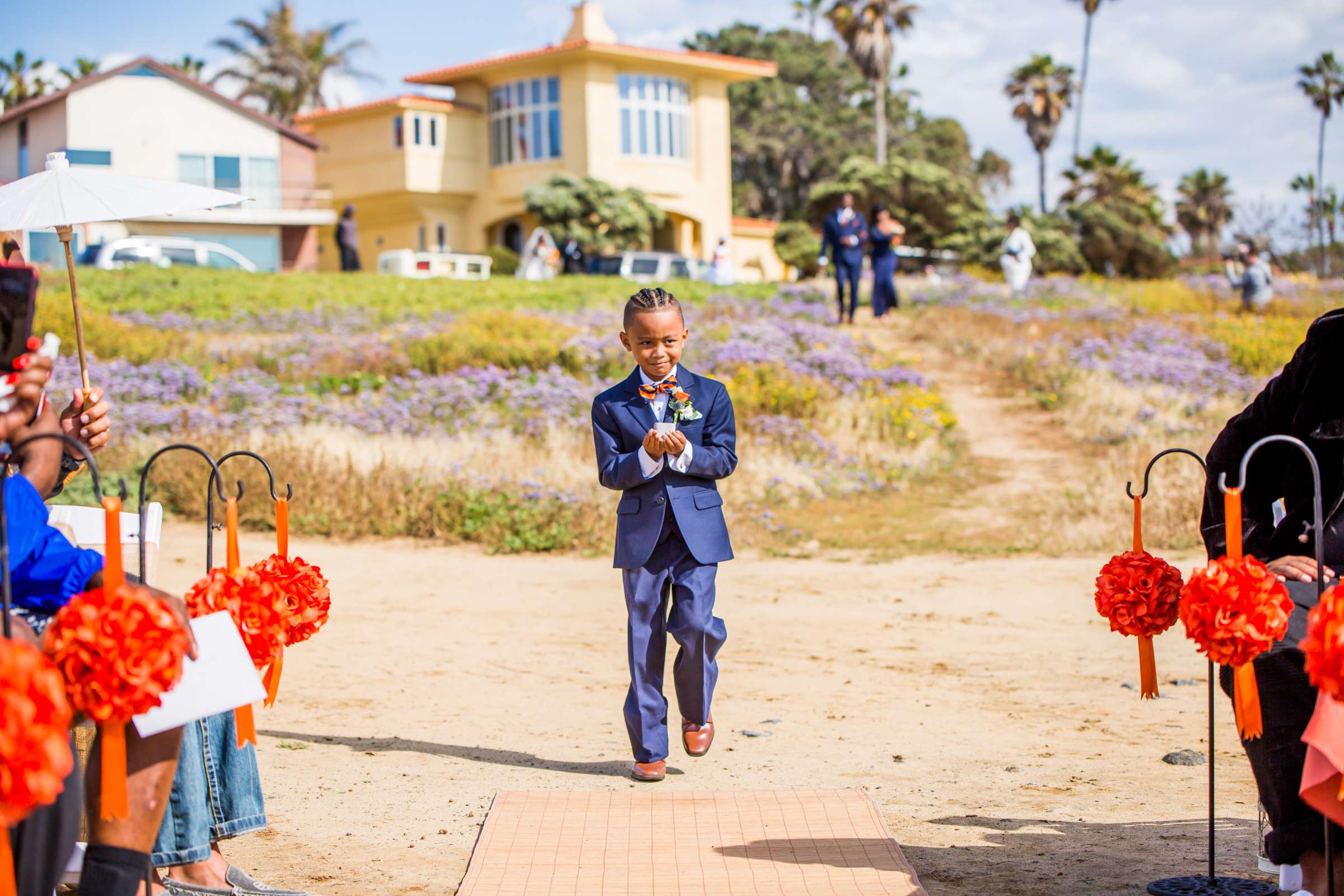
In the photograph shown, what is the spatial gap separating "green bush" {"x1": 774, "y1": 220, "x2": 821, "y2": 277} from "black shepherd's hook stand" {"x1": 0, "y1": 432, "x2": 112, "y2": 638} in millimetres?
41904

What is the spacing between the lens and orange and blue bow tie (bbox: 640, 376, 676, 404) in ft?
16.6

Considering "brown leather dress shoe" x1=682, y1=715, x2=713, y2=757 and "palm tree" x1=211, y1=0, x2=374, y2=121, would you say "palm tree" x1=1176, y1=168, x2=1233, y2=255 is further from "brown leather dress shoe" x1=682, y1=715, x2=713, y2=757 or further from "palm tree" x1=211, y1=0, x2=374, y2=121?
"brown leather dress shoe" x1=682, y1=715, x2=713, y2=757

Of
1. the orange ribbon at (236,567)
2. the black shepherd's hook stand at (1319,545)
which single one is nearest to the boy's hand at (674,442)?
the orange ribbon at (236,567)

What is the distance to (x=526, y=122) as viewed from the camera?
44281 millimetres

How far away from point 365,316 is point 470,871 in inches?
679

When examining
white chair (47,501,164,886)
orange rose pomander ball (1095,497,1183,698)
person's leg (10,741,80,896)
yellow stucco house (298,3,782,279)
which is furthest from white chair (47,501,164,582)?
yellow stucco house (298,3,782,279)

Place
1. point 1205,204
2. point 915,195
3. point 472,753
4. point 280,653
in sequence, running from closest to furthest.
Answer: point 280,653
point 472,753
point 915,195
point 1205,204

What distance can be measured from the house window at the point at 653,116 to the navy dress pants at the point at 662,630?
39.7 m

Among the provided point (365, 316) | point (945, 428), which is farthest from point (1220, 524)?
point (365, 316)

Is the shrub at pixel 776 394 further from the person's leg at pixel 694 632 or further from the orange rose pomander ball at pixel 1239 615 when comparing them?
the orange rose pomander ball at pixel 1239 615

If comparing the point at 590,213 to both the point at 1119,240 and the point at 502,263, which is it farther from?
the point at 1119,240

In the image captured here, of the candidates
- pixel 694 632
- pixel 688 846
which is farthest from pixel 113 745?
pixel 694 632

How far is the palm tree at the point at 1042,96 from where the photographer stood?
6053cm

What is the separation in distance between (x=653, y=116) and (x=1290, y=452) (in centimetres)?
4188
